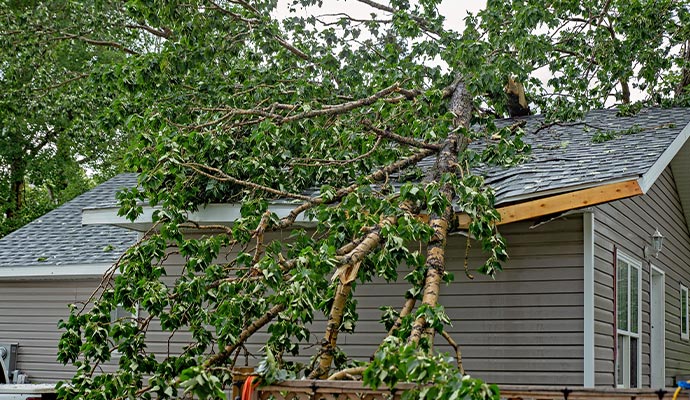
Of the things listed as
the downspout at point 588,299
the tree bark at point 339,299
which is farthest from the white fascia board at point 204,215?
the downspout at point 588,299

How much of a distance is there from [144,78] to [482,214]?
4602 millimetres

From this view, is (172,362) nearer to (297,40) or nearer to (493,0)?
(493,0)

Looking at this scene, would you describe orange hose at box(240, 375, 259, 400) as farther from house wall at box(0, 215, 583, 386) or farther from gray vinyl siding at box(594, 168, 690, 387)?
gray vinyl siding at box(594, 168, 690, 387)

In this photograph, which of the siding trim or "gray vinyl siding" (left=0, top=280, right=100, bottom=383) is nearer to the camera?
the siding trim

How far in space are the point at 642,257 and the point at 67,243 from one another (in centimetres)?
936

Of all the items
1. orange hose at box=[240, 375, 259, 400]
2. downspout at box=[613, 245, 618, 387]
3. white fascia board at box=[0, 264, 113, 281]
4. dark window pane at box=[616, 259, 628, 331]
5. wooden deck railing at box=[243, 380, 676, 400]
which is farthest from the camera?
white fascia board at box=[0, 264, 113, 281]

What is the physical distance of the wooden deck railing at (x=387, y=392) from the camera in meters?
4.81

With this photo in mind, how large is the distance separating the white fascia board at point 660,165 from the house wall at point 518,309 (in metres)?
0.77

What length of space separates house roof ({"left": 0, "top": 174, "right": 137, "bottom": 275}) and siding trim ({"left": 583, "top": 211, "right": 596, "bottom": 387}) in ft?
24.8

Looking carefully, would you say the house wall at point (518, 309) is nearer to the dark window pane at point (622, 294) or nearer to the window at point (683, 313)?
the dark window pane at point (622, 294)

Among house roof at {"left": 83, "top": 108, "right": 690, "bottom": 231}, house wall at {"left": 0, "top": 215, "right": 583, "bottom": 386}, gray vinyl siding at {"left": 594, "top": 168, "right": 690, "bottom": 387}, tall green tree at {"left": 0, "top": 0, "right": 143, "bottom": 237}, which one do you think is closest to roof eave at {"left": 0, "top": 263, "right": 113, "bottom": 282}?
tall green tree at {"left": 0, "top": 0, "right": 143, "bottom": 237}

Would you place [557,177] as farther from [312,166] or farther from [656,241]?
[656,241]

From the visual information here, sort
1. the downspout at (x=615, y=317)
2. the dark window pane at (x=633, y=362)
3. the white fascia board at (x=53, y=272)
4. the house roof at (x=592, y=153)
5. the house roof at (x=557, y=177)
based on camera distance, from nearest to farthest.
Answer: the house roof at (x=557, y=177), the house roof at (x=592, y=153), the downspout at (x=615, y=317), the dark window pane at (x=633, y=362), the white fascia board at (x=53, y=272)

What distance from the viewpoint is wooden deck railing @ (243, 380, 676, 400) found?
4809 millimetres
